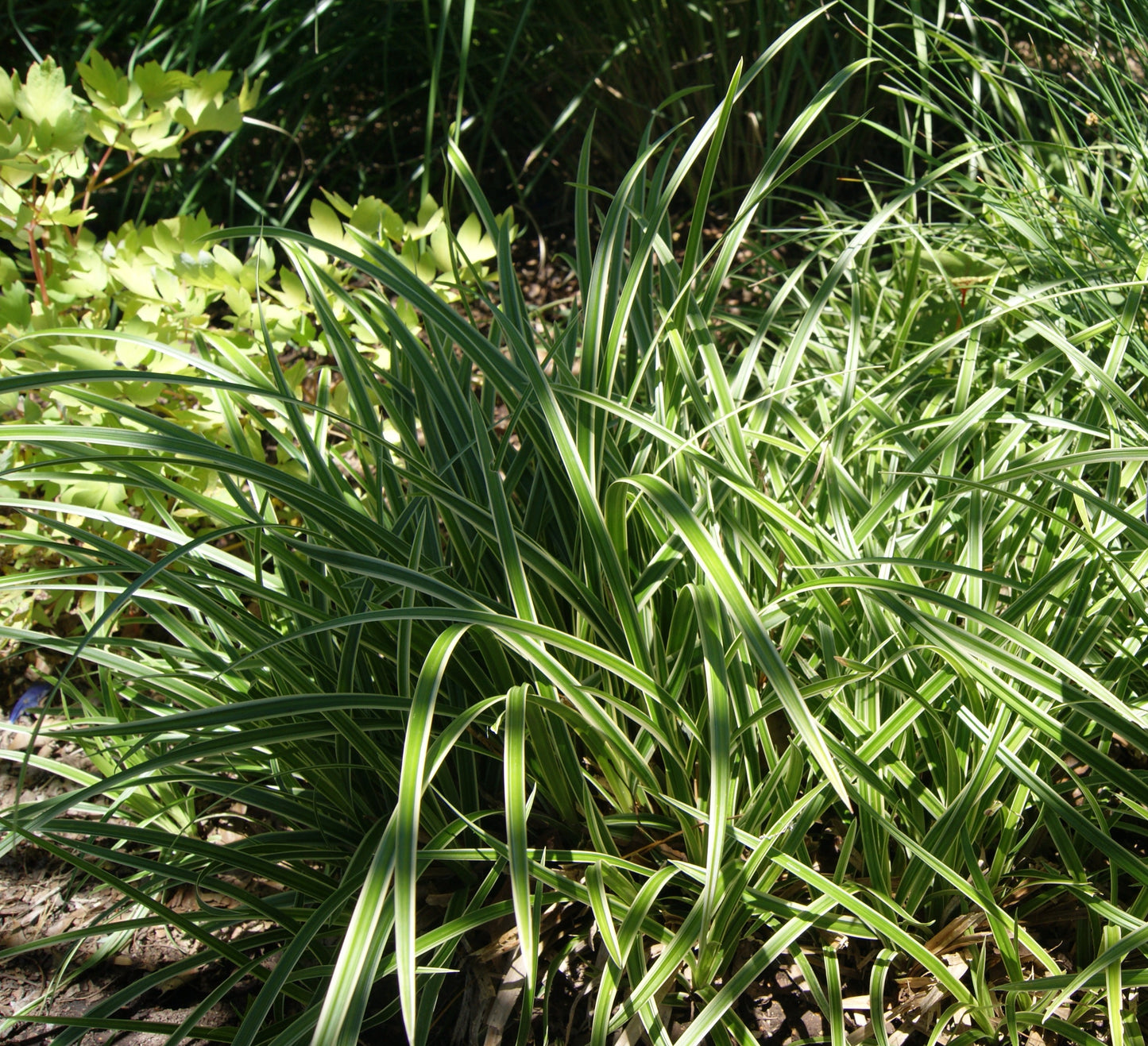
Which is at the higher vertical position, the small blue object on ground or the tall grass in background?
the tall grass in background

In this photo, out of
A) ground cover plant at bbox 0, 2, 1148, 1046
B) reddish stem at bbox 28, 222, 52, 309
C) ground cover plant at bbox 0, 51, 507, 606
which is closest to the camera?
ground cover plant at bbox 0, 2, 1148, 1046

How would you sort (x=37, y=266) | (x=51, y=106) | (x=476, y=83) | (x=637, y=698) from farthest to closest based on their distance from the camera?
1. (x=476, y=83)
2. (x=37, y=266)
3. (x=51, y=106)
4. (x=637, y=698)

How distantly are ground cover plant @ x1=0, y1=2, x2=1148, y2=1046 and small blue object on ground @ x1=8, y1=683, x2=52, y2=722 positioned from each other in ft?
1.24

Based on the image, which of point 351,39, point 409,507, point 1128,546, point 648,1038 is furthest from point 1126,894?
point 351,39

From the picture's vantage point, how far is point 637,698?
4.02ft

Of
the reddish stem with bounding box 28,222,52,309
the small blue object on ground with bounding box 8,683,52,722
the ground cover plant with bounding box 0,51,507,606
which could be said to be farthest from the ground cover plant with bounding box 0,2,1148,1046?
the reddish stem with bounding box 28,222,52,309

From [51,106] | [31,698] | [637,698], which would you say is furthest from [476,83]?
[637,698]

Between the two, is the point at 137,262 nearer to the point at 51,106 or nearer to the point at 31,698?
the point at 51,106

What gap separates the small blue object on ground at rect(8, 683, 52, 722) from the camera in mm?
1718

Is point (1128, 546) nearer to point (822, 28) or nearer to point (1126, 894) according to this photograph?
point (1126, 894)

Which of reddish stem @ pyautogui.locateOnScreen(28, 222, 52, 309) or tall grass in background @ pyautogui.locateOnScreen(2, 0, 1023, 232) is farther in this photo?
tall grass in background @ pyautogui.locateOnScreen(2, 0, 1023, 232)

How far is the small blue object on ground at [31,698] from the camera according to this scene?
1718mm

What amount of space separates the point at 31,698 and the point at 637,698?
1255mm

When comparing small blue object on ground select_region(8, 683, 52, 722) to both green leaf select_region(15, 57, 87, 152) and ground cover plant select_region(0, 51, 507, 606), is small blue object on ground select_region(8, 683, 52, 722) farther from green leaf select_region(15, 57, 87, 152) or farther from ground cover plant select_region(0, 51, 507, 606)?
green leaf select_region(15, 57, 87, 152)
